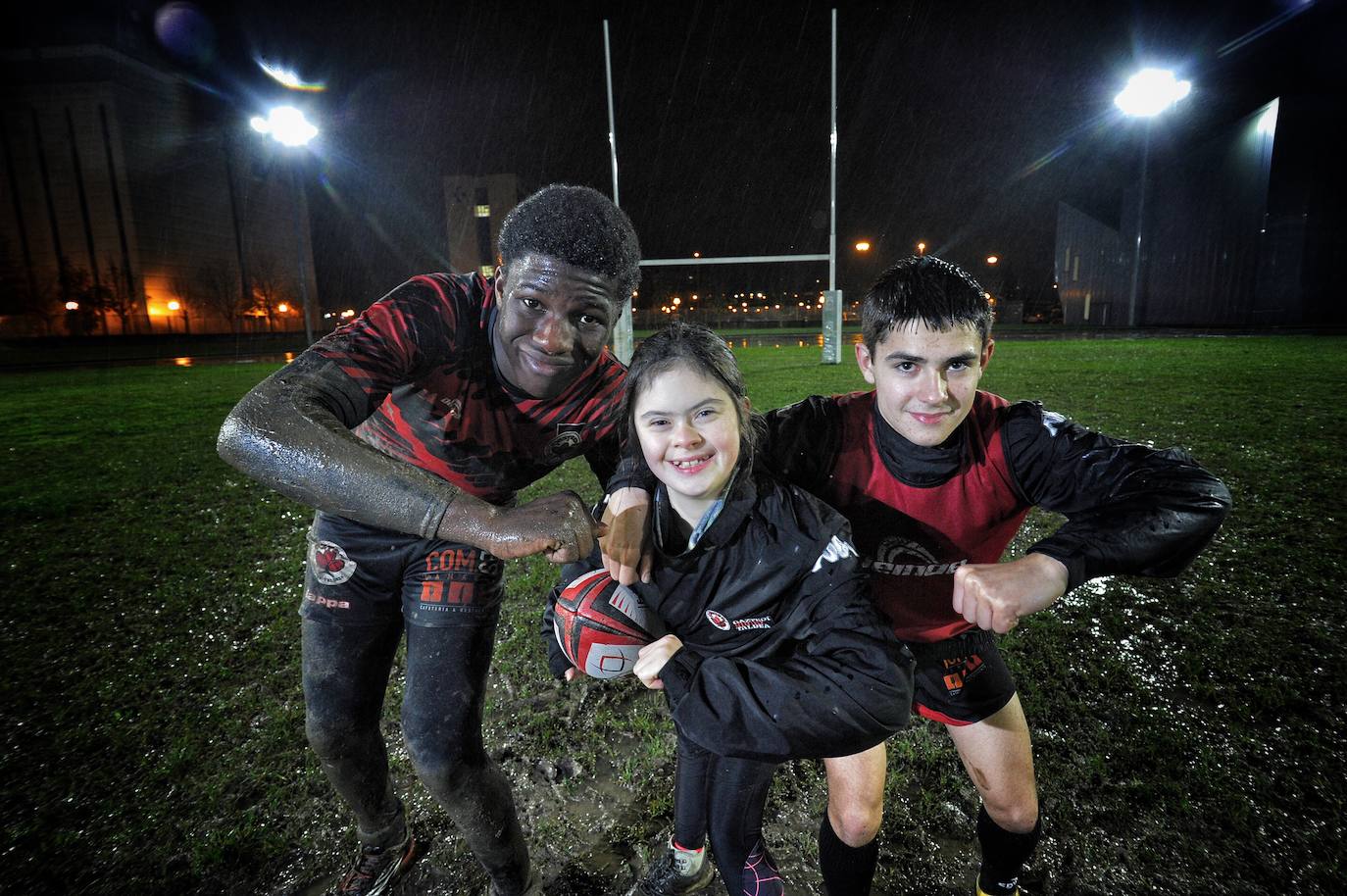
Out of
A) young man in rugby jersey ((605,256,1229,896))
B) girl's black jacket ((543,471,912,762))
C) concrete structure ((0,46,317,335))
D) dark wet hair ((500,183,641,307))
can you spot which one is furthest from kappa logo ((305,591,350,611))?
concrete structure ((0,46,317,335))

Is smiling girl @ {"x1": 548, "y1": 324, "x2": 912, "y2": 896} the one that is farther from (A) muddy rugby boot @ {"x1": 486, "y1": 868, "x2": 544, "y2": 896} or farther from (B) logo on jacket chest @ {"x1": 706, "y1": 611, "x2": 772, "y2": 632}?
(A) muddy rugby boot @ {"x1": 486, "y1": 868, "x2": 544, "y2": 896}

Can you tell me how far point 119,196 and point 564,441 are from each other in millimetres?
68735

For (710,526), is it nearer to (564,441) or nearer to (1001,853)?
(564,441)

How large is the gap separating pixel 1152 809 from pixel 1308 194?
3345 centimetres

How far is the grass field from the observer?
2371 mm

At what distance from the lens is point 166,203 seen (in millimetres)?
55562

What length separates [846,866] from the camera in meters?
2.10

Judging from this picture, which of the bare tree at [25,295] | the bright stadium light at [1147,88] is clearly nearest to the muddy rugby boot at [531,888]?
the bright stadium light at [1147,88]

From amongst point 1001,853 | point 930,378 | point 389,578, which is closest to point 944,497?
point 930,378

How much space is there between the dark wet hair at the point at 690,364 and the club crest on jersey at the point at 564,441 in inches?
13.5

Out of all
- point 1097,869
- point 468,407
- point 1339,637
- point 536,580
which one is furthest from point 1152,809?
point 536,580

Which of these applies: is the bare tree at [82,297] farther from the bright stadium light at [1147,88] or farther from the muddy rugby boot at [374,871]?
the bright stadium light at [1147,88]

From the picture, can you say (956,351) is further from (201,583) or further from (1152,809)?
(201,583)

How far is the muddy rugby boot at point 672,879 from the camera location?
226cm
